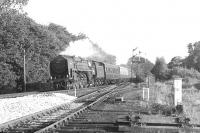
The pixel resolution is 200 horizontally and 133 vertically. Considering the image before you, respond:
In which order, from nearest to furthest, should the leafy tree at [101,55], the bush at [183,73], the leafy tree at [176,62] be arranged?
the bush at [183,73]
the leafy tree at [176,62]
the leafy tree at [101,55]

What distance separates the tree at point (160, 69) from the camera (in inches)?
1325

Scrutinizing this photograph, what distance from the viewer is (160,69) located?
35062mm

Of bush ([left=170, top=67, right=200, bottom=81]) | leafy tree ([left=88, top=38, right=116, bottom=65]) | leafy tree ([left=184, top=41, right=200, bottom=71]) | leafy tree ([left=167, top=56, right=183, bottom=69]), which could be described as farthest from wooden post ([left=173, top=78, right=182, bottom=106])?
leafy tree ([left=88, top=38, right=116, bottom=65])

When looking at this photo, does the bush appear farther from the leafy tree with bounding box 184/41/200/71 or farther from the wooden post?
the wooden post

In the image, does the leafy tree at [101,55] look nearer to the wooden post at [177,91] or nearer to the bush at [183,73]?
the bush at [183,73]

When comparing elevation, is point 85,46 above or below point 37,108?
above

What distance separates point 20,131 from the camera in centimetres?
798

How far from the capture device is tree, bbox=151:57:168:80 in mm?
33656

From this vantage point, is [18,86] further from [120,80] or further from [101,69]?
[120,80]

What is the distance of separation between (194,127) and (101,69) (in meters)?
28.6

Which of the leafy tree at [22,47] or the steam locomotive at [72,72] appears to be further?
the leafy tree at [22,47]

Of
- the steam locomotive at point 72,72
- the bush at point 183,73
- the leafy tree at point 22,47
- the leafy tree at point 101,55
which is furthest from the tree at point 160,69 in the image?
the leafy tree at point 101,55

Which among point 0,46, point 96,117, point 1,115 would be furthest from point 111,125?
point 0,46

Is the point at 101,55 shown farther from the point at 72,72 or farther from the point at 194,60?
the point at 72,72
